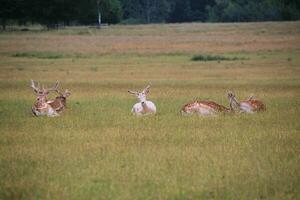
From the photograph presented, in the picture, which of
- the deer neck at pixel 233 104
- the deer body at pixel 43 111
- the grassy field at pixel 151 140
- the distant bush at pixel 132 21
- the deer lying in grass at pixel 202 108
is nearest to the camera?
the grassy field at pixel 151 140

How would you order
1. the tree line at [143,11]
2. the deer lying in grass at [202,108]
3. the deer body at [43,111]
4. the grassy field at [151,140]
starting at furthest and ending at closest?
the tree line at [143,11] → the deer body at [43,111] → the deer lying in grass at [202,108] → the grassy field at [151,140]

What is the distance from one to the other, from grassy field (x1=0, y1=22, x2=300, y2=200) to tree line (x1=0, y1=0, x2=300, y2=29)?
49.7 meters

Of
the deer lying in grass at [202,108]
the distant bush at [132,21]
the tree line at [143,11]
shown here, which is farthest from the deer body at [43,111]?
the distant bush at [132,21]

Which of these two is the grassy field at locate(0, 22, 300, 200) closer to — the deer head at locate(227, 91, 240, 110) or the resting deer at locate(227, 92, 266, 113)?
the resting deer at locate(227, 92, 266, 113)

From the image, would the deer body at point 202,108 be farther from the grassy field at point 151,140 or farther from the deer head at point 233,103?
the deer head at point 233,103

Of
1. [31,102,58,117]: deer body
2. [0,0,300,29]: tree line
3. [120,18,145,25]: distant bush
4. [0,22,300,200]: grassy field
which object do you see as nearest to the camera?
[0,22,300,200]: grassy field

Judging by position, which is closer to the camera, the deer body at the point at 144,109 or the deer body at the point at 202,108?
the deer body at the point at 202,108

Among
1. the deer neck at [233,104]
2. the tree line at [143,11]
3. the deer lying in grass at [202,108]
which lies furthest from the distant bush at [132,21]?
the deer lying in grass at [202,108]

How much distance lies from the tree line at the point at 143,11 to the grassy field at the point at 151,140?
49720 mm

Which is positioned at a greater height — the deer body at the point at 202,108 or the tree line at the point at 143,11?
the deer body at the point at 202,108

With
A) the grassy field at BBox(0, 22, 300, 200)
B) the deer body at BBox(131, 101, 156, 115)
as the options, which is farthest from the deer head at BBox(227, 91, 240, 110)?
the deer body at BBox(131, 101, 156, 115)

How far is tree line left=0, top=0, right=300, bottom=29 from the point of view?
80.9m

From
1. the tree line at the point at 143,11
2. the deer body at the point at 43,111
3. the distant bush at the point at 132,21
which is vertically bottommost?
the distant bush at the point at 132,21

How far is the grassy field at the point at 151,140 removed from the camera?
31.4 ft
